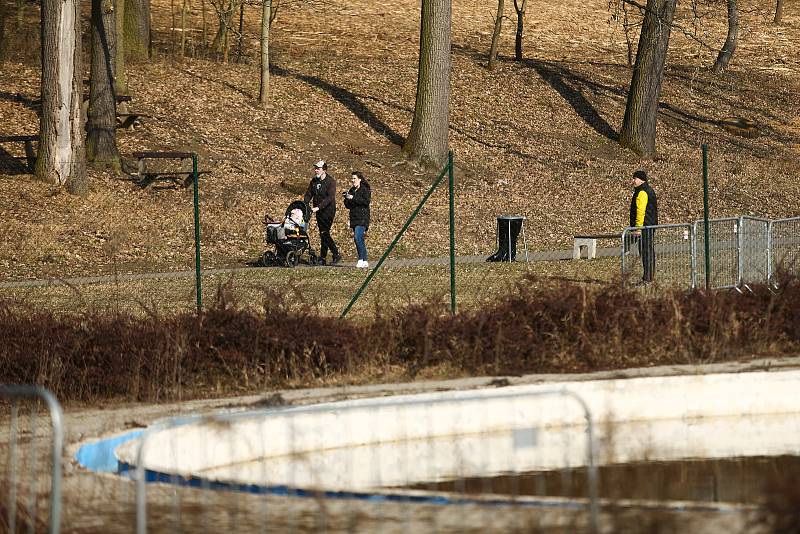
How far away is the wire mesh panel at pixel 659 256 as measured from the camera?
1748 centimetres

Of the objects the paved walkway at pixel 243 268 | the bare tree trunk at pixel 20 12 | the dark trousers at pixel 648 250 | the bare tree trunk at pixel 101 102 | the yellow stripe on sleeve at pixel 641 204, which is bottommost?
the paved walkway at pixel 243 268

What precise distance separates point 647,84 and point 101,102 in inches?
574

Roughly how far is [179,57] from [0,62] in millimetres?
5380

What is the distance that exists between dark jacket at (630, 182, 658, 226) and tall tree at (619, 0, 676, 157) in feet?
53.3

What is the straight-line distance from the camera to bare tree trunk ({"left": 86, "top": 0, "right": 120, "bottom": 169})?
28.5 metres

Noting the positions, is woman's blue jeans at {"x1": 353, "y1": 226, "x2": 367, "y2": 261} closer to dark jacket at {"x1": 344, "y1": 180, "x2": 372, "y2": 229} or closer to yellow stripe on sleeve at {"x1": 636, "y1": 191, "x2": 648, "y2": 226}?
dark jacket at {"x1": 344, "y1": 180, "x2": 372, "y2": 229}

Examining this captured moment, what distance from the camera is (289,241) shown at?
76.5 ft

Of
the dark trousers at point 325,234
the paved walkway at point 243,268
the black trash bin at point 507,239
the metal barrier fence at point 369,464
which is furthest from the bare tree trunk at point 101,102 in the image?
the metal barrier fence at point 369,464

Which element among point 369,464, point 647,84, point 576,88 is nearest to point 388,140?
point 647,84

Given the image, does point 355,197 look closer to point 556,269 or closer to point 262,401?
point 556,269

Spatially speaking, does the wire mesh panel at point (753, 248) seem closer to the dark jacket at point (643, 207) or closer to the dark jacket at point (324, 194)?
the dark jacket at point (643, 207)

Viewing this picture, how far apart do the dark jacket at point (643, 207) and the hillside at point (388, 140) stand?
6.52m

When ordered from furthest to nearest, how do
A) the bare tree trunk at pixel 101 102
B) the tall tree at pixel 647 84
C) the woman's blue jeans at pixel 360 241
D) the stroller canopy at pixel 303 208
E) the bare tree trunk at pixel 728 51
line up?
the bare tree trunk at pixel 728 51 < the tall tree at pixel 647 84 < the bare tree trunk at pixel 101 102 < the stroller canopy at pixel 303 208 < the woman's blue jeans at pixel 360 241

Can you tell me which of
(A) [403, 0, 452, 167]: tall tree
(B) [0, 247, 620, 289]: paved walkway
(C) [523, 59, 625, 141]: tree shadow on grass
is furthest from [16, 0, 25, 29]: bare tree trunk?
(B) [0, 247, 620, 289]: paved walkway
